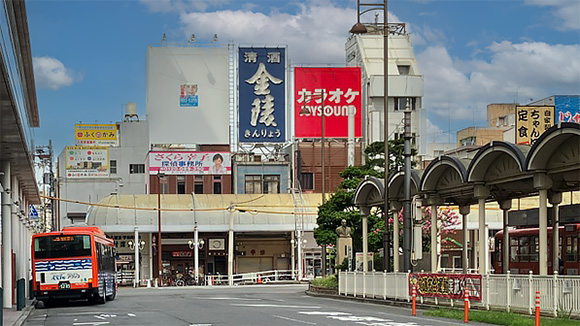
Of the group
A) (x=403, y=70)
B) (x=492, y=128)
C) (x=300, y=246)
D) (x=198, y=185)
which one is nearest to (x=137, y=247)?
(x=300, y=246)

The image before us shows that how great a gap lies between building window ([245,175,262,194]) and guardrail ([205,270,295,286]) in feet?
32.4

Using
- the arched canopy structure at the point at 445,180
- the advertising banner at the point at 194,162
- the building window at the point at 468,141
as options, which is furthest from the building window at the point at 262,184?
the arched canopy structure at the point at 445,180

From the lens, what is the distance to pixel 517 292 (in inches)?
991

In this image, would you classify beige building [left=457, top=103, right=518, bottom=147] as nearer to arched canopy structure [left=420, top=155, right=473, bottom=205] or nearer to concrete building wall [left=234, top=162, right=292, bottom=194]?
concrete building wall [left=234, top=162, right=292, bottom=194]

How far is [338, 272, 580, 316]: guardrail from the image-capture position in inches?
894

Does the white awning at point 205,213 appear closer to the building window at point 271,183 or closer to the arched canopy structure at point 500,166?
the building window at point 271,183

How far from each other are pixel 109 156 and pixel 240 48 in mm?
23005

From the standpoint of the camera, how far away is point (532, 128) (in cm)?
6631

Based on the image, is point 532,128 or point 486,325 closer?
point 486,325

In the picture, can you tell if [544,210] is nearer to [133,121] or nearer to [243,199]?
[243,199]

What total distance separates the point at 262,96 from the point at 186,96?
298 inches

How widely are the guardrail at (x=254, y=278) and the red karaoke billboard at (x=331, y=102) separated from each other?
1379 cm

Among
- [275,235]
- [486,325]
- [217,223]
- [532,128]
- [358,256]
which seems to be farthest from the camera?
[275,235]

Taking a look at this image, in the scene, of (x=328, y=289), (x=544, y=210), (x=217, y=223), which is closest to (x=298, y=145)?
(x=217, y=223)
